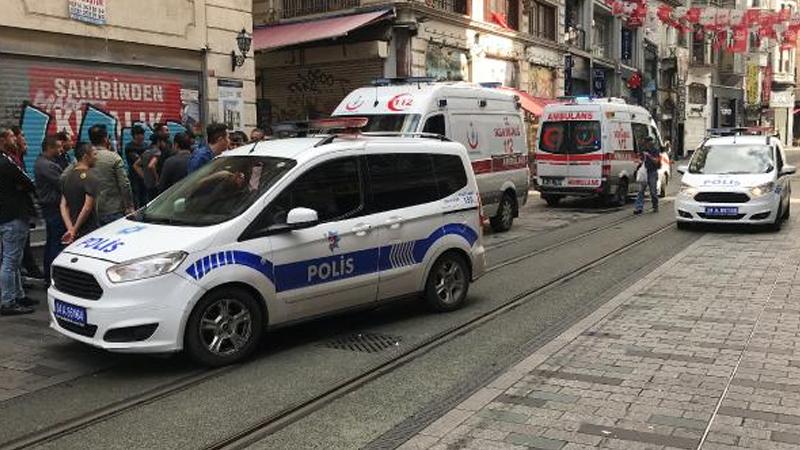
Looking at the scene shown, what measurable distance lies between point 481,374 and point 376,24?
1730cm

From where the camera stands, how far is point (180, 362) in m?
6.31

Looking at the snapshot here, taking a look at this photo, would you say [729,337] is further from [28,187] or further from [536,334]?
[28,187]

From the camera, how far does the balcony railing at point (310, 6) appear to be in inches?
886

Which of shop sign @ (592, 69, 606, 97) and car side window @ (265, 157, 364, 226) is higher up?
shop sign @ (592, 69, 606, 97)

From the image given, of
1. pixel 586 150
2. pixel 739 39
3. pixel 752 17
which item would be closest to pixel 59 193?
pixel 586 150

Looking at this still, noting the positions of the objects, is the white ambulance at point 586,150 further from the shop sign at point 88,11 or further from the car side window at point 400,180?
the car side window at point 400,180

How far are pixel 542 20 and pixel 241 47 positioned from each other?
19.4 m

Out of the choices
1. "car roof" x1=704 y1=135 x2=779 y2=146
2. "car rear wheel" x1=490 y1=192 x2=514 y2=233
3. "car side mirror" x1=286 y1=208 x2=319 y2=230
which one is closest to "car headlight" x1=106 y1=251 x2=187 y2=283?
"car side mirror" x1=286 y1=208 x2=319 y2=230

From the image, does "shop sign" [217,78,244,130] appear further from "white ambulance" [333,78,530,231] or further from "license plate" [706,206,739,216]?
"license plate" [706,206,739,216]

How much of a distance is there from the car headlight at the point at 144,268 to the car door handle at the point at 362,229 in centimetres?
167

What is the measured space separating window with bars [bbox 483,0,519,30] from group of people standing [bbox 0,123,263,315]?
18318 mm

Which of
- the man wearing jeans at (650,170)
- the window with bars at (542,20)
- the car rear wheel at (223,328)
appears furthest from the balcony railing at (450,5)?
the car rear wheel at (223,328)

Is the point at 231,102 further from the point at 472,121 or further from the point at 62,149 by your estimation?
the point at 62,149

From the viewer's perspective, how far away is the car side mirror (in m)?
6.30
